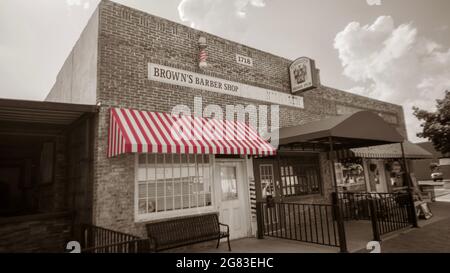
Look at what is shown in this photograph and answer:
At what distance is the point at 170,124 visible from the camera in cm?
667

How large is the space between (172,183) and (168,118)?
1.61 metres

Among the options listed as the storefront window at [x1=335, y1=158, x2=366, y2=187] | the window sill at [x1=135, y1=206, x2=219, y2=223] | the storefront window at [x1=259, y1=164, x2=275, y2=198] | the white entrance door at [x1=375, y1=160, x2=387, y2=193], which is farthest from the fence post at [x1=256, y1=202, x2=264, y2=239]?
the white entrance door at [x1=375, y1=160, x2=387, y2=193]

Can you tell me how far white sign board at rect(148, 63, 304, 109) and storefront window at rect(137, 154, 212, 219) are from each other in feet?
6.52

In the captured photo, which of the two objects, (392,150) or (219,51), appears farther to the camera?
(392,150)

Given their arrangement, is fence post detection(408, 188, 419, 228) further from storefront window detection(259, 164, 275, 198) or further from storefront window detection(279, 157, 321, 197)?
storefront window detection(259, 164, 275, 198)

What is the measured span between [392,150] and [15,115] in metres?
16.1

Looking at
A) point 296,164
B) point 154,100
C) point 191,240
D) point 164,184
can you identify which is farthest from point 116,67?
point 296,164

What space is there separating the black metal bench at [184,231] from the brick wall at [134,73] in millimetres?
422

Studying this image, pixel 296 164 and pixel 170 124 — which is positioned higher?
pixel 170 124

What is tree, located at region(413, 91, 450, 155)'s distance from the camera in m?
16.2

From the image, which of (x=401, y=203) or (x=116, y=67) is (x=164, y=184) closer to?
(x=116, y=67)

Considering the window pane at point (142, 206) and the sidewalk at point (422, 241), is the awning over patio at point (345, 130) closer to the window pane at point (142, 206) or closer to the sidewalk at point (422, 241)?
the sidewalk at point (422, 241)
